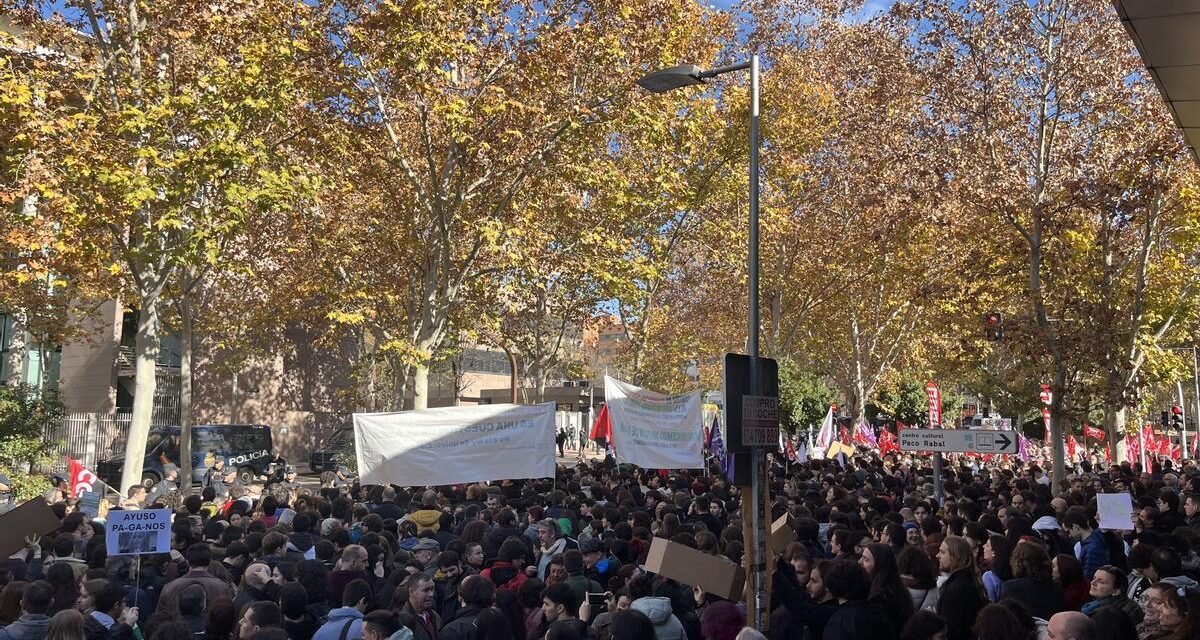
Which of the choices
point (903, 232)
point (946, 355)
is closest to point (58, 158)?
point (903, 232)

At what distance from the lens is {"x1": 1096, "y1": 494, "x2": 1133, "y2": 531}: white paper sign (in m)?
10.1

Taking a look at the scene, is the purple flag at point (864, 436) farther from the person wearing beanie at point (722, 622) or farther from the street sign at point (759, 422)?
the person wearing beanie at point (722, 622)

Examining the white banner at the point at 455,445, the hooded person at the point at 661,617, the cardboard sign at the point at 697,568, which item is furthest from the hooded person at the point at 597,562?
the white banner at the point at 455,445

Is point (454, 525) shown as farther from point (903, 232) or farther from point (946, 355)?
point (946, 355)

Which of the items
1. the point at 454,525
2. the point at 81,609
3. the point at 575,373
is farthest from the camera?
the point at 575,373

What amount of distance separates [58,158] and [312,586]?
10.9m

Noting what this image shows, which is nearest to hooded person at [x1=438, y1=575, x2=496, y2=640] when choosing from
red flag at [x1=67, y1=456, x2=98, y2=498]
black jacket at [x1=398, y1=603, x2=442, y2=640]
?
black jacket at [x1=398, y1=603, x2=442, y2=640]

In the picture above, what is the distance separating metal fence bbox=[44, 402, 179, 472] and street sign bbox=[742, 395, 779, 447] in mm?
25276

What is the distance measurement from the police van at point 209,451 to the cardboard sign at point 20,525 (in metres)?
20.5

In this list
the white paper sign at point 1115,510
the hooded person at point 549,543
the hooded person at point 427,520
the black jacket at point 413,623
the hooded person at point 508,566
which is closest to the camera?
the black jacket at point 413,623

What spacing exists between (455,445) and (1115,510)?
7464 millimetres

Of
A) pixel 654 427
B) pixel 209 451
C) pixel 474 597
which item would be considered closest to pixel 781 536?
pixel 474 597

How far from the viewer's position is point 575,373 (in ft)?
115

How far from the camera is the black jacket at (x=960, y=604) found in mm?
6230
